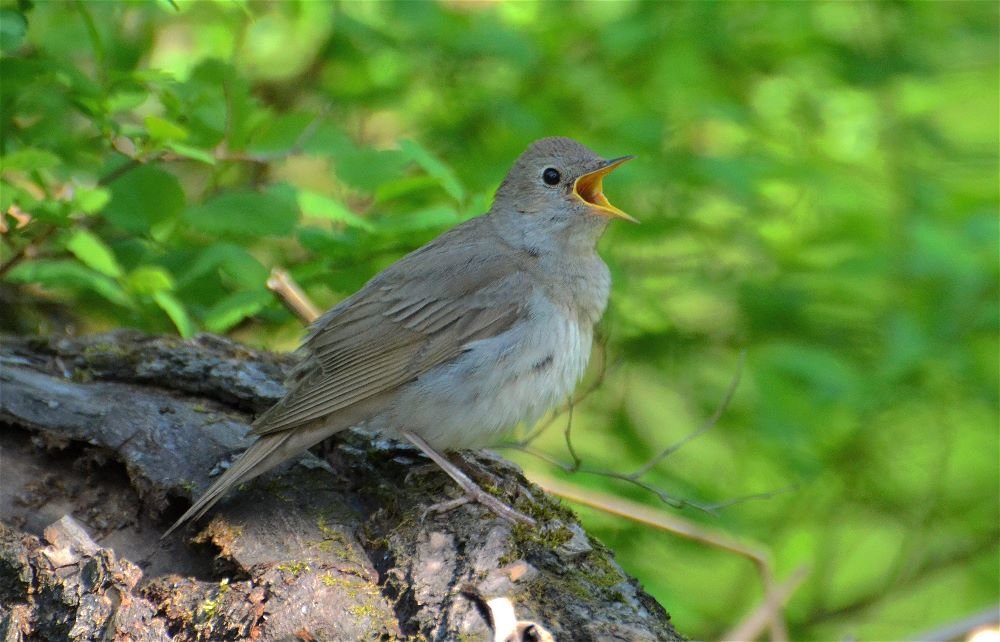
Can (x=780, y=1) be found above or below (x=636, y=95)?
above

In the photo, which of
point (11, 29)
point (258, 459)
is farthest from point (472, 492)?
point (11, 29)

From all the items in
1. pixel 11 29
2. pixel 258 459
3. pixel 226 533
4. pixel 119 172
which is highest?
pixel 11 29

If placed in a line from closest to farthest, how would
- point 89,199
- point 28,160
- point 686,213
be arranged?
point 28,160 < point 89,199 < point 686,213

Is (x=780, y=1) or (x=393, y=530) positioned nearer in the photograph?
(x=393, y=530)

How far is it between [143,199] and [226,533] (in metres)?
1.49

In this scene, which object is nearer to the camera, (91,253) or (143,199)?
(91,253)

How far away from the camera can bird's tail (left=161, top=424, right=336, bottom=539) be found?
3.08 m

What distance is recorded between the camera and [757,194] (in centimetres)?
514

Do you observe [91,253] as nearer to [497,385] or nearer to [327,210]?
[327,210]

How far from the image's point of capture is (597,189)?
177 inches

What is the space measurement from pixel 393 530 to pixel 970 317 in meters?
3.14

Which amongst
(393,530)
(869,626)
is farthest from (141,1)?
(869,626)

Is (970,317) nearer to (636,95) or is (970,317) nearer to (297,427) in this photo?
(636,95)

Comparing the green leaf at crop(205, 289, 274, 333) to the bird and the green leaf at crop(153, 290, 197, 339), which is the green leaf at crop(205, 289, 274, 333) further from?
the bird
